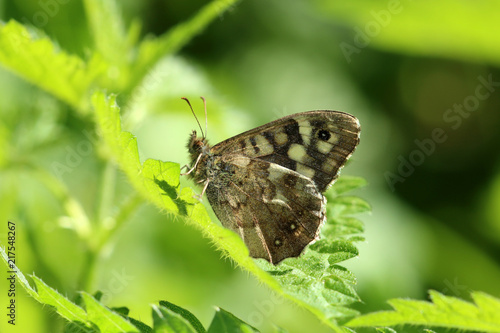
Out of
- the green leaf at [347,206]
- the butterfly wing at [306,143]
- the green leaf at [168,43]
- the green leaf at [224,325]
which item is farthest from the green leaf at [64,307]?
the green leaf at [168,43]

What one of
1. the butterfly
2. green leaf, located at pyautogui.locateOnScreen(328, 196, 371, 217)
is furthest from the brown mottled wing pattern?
green leaf, located at pyautogui.locateOnScreen(328, 196, 371, 217)

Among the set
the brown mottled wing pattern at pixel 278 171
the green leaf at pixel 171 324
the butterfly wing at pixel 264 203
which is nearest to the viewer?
the green leaf at pixel 171 324

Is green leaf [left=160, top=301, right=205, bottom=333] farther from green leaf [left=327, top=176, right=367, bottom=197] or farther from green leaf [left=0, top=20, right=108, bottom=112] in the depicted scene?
green leaf [left=0, top=20, right=108, bottom=112]

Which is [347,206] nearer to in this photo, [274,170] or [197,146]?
[274,170]

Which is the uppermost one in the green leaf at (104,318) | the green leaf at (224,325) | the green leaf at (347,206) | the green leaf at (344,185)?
the green leaf at (344,185)

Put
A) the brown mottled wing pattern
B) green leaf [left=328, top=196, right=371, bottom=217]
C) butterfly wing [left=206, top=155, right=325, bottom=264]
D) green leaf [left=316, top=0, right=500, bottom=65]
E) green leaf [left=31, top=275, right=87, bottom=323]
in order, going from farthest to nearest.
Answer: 1. green leaf [left=316, top=0, right=500, bottom=65]
2. green leaf [left=328, top=196, right=371, bottom=217]
3. the brown mottled wing pattern
4. butterfly wing [left=206, top=155, right=325, bottom=264]
5. green leaf [left=31, top=275, right=87, bottom=323]

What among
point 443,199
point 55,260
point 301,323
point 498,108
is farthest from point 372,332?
point 498,108

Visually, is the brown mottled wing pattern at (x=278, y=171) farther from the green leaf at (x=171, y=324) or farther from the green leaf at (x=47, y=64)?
the green leaf at (x=171, y=324)

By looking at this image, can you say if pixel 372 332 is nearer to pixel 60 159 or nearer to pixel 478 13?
pixel 478 13
